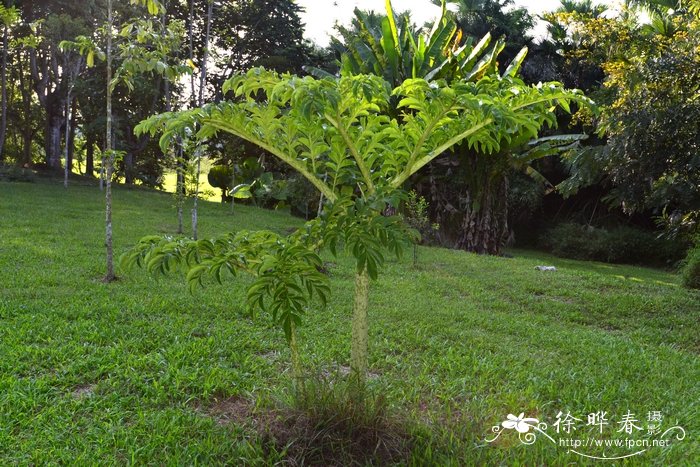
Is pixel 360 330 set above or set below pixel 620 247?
above

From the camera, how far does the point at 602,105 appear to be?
754cm

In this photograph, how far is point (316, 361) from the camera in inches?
161

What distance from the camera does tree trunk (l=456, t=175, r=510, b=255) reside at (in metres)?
14.5

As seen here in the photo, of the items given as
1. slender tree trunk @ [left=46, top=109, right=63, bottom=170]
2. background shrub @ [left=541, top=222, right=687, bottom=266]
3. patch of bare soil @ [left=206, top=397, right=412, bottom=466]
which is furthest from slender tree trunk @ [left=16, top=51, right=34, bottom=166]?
patch of bare soil @ [left=206, top=397, right=412, bottom=466]

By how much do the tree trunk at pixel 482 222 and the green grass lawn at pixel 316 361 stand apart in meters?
6.26

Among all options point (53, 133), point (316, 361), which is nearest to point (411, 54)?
point (316, 361)

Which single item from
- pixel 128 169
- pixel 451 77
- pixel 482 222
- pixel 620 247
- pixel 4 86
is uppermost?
pixel 4 86

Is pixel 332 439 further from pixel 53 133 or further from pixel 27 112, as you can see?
pixel 27 112

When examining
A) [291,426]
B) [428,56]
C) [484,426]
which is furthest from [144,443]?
[428,56]

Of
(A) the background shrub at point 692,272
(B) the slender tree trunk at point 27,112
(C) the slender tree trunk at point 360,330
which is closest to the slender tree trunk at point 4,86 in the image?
(B) the slender tree trunk at point 27,112

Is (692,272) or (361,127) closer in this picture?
(361,127)

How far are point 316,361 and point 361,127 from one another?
2.11 m

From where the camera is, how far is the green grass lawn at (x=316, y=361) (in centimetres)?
282

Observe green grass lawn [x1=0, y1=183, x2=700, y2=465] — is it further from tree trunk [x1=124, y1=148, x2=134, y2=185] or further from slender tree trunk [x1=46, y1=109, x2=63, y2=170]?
tree trunk [x1=124, y1=148, x2=134, y2=185]
